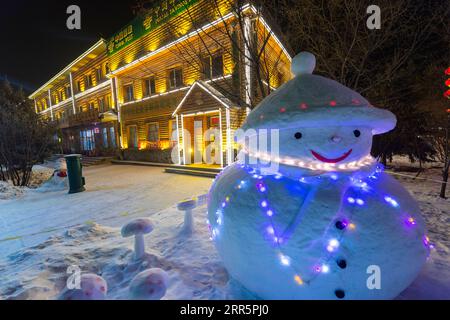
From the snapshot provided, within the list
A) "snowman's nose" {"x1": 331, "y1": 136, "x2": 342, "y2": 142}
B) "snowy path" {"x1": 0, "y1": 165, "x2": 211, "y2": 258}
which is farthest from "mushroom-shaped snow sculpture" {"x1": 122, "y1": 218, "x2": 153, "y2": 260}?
"snowman's nose" {"x1": 331, "y1": 136, "x2": 342, "y2": 142}

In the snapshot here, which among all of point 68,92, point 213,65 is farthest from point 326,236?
point 68,92

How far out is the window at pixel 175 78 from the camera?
12.3 metres

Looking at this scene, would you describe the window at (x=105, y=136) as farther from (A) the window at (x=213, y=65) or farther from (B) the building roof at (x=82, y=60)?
(A) the window at (x=213, y=65)

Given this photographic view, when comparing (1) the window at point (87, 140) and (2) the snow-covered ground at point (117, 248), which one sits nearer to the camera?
(2) the snow-covered ground at point (117, 248)

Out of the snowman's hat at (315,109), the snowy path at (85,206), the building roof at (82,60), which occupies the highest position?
the building roof at (82,60)

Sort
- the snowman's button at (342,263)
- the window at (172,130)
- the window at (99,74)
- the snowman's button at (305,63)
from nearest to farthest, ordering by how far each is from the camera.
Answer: the snowman's button at (342,263) < the snowman's button at (305,63) < the window at (172,130) < the window at (99,74)

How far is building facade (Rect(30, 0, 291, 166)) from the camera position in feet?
26.5

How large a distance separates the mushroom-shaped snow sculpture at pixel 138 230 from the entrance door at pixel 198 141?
333 inches

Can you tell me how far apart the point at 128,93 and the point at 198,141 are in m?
8.42

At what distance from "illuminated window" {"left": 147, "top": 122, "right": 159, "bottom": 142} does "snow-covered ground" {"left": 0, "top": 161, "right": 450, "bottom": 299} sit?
794 cm

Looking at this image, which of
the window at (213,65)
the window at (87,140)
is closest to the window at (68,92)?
the window at (87,140)

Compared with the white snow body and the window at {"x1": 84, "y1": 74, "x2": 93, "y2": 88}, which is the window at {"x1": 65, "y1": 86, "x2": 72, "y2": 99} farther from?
the white snow body

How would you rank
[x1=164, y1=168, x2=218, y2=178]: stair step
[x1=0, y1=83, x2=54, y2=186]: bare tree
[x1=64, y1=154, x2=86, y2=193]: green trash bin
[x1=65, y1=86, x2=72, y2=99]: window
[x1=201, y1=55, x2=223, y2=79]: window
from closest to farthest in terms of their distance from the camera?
[x1=201, y1=55, x2=223, y2=79]: window
[x1=64, y1=154, x2=86, y2=193]: green trash bin
[x1=0, y1=83, x2=54, y2=186]: bare tree
[x1=164, y1=168, x2=218, y2=178]: stair step
[x1=65, y1=86, x2=72, y2=99]: window

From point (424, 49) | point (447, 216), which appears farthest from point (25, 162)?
point (424, 49)
